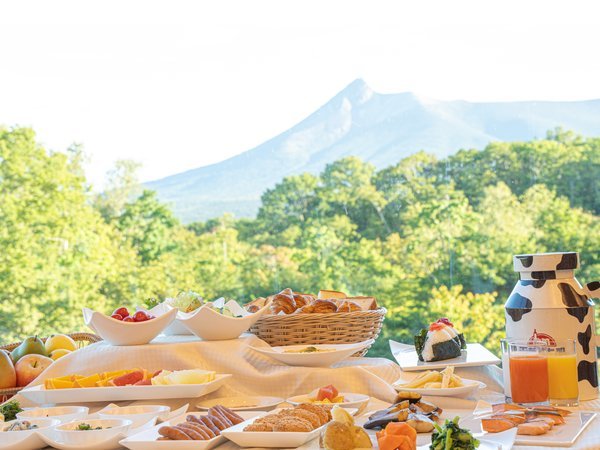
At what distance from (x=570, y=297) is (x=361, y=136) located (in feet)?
31.2

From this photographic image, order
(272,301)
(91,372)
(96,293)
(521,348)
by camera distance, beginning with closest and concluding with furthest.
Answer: (521,348) → (91,372) → (272,301) → (96,293)

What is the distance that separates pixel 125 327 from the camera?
247cm

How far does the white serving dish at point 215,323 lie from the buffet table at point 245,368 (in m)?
0.03

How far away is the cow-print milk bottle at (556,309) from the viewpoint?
2.11 metres

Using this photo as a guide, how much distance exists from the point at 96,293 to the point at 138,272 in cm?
64

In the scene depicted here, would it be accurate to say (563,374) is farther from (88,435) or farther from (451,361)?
(88,435)

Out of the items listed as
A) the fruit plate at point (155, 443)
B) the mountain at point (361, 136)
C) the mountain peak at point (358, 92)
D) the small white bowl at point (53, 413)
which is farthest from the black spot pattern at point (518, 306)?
the mountain peak at point (358, 92)

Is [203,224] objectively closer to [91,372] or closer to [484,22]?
[484,22]

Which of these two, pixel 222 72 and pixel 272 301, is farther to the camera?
pixel 222 72

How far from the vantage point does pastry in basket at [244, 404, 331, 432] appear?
1746mm

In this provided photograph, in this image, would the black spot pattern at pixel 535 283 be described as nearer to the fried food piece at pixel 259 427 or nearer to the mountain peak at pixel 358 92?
the fried food piece at pixel 259 427

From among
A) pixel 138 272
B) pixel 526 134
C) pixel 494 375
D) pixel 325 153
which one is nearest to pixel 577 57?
pixel 526 134

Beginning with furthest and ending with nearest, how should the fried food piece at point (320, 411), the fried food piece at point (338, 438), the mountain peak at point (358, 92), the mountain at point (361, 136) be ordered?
the mountain peak at point (358, 92) < the mountain at point (361, 136) < the fried food piece at point (320, 411) < the fried food piece at point (338, 438)

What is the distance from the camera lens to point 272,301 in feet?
8.82
